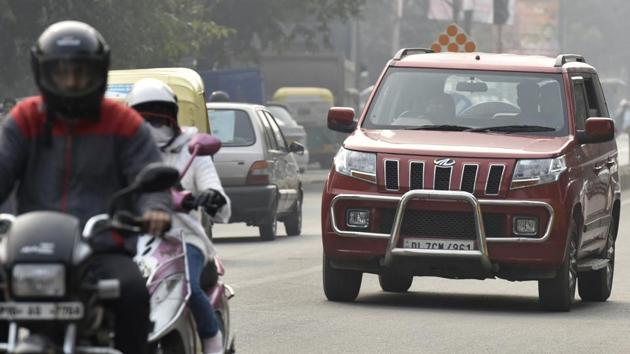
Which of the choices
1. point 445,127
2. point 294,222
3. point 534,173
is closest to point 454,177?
point 534,173

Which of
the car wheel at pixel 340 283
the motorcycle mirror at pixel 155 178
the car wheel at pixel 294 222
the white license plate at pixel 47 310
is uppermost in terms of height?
the motorcycle mirror at pixel 155 178

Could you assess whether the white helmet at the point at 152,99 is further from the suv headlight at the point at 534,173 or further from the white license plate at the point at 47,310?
the suv headlight at the point at 534,173

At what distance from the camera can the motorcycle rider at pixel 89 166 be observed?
6332 millimetres

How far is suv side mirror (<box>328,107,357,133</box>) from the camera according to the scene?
48.4 feet

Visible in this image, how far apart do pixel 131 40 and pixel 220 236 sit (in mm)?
13967

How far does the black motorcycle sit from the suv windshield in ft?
29.3

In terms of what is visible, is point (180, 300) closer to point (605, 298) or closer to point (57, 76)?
point (57, 76)

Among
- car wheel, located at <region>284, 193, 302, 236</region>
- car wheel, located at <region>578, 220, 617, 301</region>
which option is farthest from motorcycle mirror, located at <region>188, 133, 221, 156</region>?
car wheel, located at <region>284, 193, 302, 236</region>

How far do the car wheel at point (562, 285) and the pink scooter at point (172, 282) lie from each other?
626 cm

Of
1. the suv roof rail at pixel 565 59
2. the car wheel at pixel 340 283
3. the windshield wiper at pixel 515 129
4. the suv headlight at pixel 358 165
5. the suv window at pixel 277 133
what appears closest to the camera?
the suv headlight at pixel 358 165

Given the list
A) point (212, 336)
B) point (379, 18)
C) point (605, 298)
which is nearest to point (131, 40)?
point (605, 298)

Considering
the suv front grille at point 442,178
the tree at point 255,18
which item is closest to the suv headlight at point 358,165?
the suv front grille at point 442,178

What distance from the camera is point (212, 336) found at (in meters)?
8.02

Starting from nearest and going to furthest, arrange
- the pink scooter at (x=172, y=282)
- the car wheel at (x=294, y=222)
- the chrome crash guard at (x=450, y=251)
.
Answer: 1. the pink scooter at (x=172, y=282)
2. the chrome crash guard at (x=450, y=251)
3. the car wheel at (x=294, y=222)
